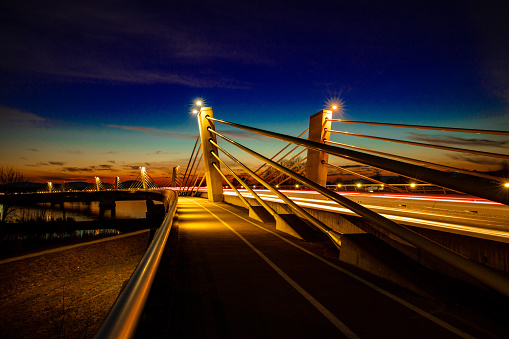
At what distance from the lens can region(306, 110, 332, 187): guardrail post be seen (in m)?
13.9

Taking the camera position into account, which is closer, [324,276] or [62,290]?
[324,276]

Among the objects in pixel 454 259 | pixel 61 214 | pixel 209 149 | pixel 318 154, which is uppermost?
pixel 209 149

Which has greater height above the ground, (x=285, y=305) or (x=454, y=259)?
(x=454, y=259)

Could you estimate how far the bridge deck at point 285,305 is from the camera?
145 inches

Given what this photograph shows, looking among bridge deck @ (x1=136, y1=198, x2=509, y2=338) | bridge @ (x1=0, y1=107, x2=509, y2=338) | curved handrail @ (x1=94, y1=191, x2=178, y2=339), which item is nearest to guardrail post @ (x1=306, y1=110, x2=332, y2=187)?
bridge @ (x1=0, y1=107, x2=509, y2=338)

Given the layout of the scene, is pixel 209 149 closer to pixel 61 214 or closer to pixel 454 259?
pixel 454 259

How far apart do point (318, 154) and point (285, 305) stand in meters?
10.0

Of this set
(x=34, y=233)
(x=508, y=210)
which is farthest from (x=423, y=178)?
(x=34, y=233)

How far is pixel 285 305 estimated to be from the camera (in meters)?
4.44

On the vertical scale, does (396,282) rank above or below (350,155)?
below

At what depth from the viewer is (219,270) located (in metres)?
6.27

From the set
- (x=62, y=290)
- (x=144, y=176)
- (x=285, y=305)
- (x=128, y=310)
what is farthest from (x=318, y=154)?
(x=144, y=176)

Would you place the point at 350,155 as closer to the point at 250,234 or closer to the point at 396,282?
the point at 396,282

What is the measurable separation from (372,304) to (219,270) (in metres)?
3.07
